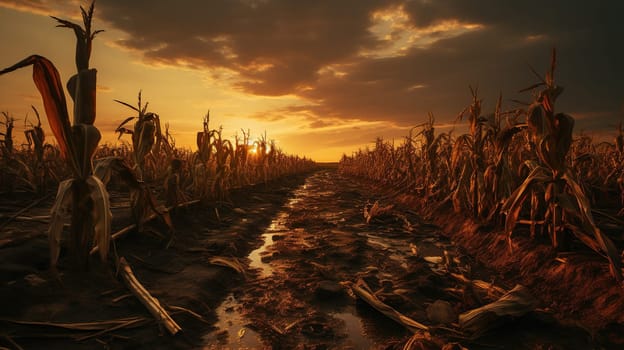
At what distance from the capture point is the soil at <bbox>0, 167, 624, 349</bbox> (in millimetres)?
2191

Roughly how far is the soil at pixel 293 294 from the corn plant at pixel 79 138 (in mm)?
406

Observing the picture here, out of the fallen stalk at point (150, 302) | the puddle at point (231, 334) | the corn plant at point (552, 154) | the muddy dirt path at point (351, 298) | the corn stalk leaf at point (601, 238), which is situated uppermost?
the corn plant at point (552, 154)

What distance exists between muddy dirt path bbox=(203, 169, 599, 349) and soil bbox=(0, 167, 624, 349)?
1 centimetres

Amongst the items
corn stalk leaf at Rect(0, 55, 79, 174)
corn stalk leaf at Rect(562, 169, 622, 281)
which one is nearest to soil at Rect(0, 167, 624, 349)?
corn stalk leaf at Rect(562, 169, 622, 281)

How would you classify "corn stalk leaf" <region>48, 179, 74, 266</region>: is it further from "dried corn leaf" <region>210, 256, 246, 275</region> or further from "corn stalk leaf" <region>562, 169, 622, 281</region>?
"corn stalk leaf" <region>562, 169, 622, 281</region>

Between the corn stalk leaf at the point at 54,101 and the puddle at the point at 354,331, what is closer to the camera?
the puddle at the point at 354,331

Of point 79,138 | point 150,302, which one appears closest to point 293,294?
point 150,302

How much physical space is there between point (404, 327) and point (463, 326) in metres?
0.42

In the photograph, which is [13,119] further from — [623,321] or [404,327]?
[623,321]

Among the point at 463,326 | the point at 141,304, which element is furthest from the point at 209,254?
the point at 463,326

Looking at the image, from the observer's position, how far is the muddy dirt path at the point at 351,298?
7.37ft

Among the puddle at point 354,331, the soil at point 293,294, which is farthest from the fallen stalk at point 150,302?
the puddle at point 354,331

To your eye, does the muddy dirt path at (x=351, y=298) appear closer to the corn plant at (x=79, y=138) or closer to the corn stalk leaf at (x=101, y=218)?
the corn stalk leaf at (x=101, y=218)

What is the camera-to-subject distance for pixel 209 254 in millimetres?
3977
